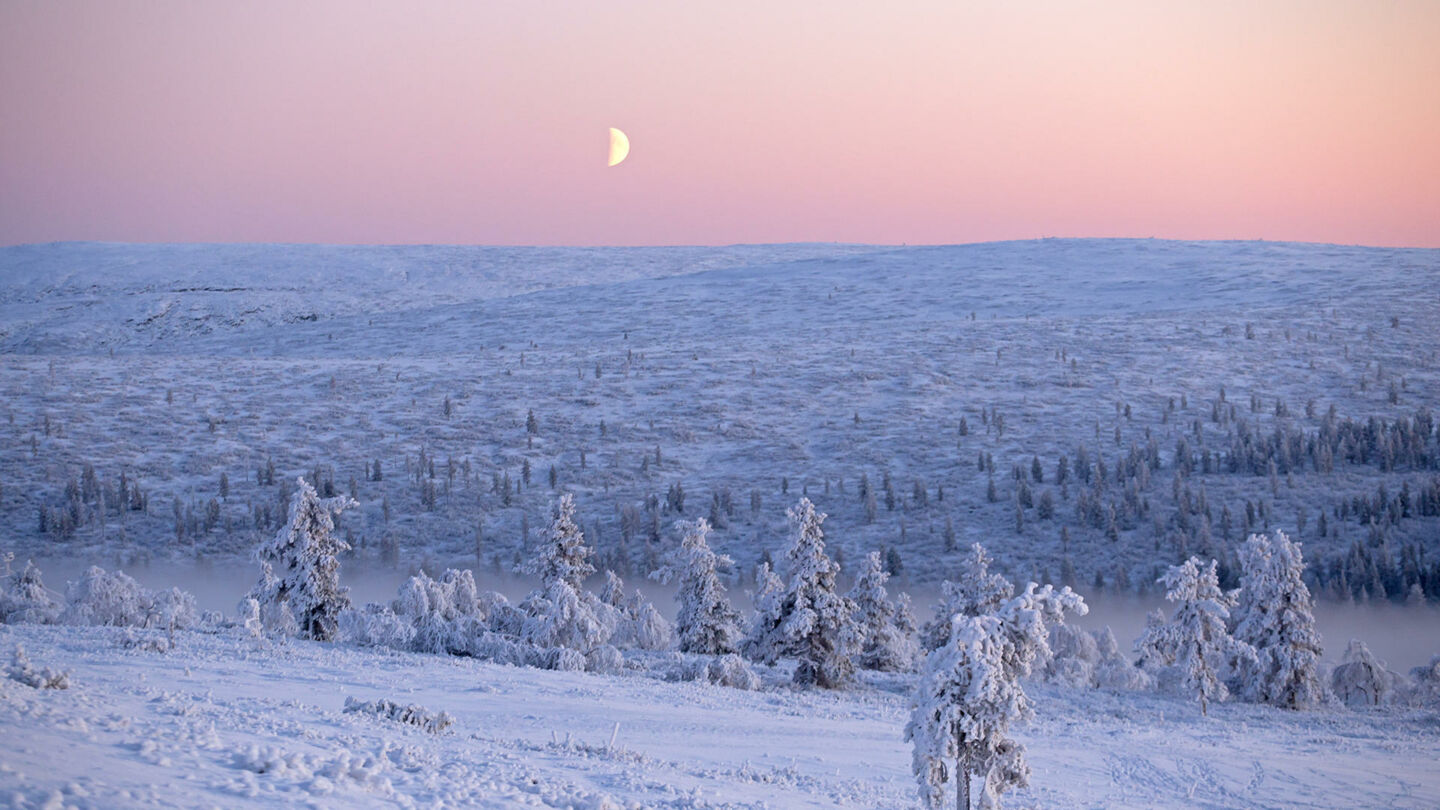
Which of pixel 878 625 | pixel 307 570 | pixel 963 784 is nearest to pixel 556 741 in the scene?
pixel 963 784

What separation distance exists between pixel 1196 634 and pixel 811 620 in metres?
9.73

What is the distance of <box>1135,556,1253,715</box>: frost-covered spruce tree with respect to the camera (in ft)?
→ 90.6

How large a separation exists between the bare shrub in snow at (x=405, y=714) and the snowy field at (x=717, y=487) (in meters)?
0.33

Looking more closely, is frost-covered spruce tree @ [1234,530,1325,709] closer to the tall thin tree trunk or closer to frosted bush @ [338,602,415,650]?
the tall thin tree trunk

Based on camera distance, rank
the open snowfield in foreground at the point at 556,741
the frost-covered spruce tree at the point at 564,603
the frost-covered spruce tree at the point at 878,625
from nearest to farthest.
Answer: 1. the open snowfield in foreground at the point at 556,741
2. the frost-covered spruce tree at the point at 564,603
3. the frost-covered spruce tree at the point at 878,625

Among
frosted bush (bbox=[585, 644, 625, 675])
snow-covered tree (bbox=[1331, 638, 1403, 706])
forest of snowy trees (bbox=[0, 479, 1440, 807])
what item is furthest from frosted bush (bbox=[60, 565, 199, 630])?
snow-covered tree (bbox=[1331, 638, 1403, 706])

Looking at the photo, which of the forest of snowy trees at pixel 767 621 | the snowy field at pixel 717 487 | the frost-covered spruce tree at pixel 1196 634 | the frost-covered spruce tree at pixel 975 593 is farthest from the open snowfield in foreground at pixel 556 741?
the frost-covered spruce tree at pixel 975 593

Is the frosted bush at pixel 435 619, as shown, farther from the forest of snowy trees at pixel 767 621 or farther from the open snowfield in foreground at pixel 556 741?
the open snowfield in foreground at pixel 556 741

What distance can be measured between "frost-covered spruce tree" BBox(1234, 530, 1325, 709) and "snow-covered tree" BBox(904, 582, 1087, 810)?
19252mm

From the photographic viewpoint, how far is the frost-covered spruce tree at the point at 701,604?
104 ft

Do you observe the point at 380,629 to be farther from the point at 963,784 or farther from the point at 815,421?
the point at 815,421

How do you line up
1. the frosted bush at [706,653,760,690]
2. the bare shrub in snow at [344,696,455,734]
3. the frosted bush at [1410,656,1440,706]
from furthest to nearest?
the frosted bush at [1410,656,1440,706] → the frosted bush at [706,653,760,690] → the bare shrub in snow at [344,696,455,734]

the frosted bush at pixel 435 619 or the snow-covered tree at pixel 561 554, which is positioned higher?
the snow-covered tree at pixel 561 554

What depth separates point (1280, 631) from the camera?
96.0 feet
